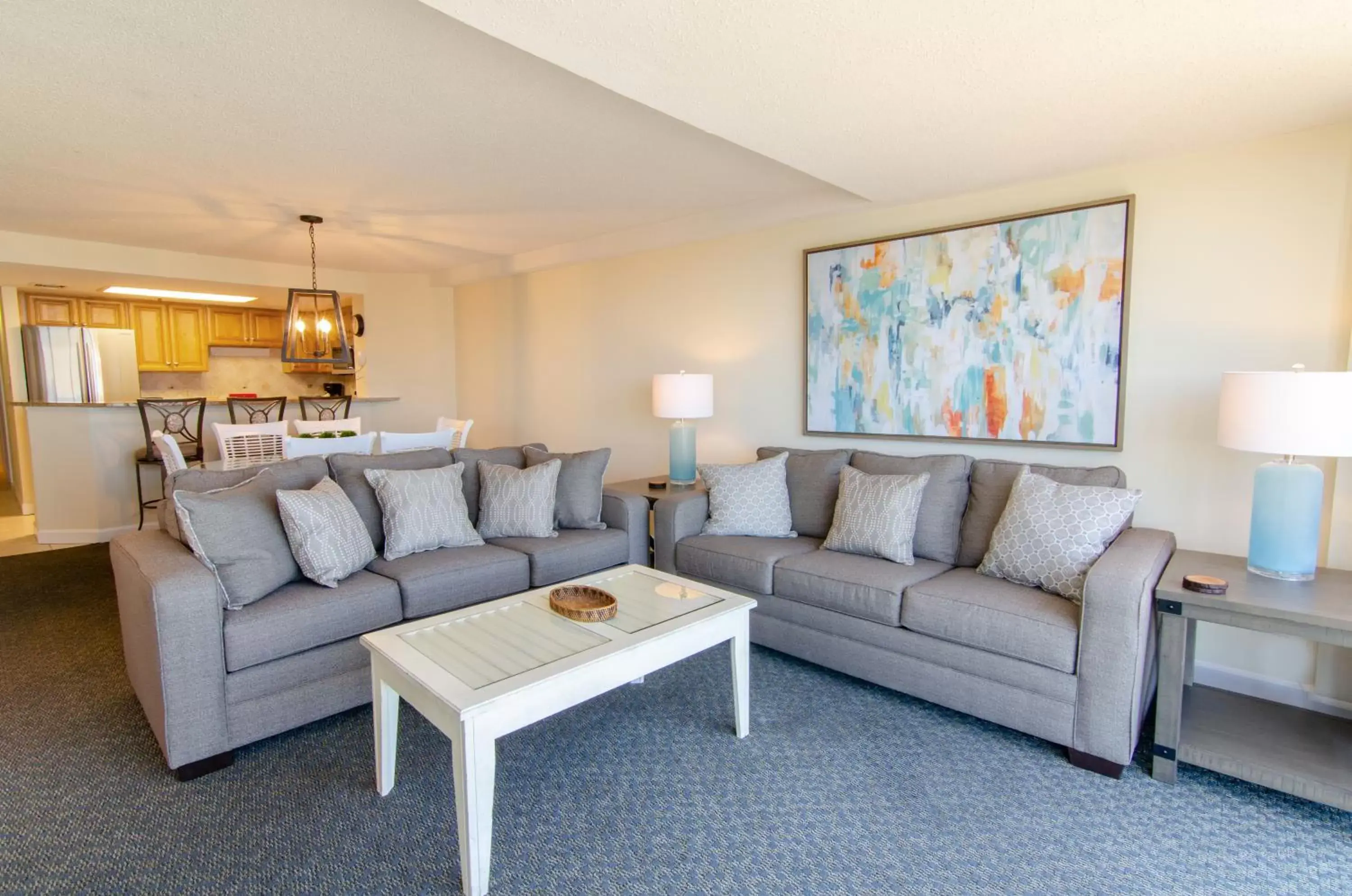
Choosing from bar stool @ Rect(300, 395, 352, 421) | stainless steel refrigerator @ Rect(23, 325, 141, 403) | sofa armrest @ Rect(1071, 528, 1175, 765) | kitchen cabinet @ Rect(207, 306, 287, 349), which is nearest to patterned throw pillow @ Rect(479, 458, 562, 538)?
sofa armrest @ Rect(1071, 528, 1175, 765)

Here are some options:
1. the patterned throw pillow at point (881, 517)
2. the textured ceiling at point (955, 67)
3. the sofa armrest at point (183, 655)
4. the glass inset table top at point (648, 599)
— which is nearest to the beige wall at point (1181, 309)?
the textured ceiling at point (955, 67)

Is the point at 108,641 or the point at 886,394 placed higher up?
the point at 886,394

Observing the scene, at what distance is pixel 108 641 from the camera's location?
3.34 meters

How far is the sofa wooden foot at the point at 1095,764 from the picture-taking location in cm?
220

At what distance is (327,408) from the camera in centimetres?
614

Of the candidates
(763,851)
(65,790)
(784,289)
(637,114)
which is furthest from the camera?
(784,289)

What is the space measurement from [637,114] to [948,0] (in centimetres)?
131

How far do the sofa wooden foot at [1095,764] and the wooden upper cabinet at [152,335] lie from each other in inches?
335

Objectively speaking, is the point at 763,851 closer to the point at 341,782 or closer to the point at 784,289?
the point at 341,782

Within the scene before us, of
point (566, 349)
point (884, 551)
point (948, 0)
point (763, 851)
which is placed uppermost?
point (948, 0)

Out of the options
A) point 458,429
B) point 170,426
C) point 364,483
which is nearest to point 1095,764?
point 364,483

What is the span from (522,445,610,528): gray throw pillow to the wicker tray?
3.44ft

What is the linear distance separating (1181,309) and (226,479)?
3964mm

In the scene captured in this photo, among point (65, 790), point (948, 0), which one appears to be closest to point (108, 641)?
point (65, 790)
